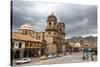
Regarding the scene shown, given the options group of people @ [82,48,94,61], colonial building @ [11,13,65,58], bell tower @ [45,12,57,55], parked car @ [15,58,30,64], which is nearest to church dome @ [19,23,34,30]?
colonial building @ [11,13,65,58]

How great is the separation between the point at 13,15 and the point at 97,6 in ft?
3.55

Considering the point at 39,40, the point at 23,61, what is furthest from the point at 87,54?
the point at 23,61

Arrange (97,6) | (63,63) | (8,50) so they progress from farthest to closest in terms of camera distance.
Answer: (97,6), (63,63), (8,50)

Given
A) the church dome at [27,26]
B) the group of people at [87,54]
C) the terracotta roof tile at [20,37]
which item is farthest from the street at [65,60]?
the church dome at [27,26]

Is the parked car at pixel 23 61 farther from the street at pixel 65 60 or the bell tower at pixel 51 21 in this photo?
the bell tower at pixel 51 21

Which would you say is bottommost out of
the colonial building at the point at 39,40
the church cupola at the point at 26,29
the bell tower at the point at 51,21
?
the colonial building at the point at 39,40

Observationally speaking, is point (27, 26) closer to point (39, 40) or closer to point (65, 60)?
point (39, 40)

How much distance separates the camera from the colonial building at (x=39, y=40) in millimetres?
2096

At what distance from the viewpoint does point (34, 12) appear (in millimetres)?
2172

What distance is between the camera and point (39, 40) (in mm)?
2189

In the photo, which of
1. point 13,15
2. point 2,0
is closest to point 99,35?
point 13,15

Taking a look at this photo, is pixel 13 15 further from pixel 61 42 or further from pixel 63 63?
pixel 63 63

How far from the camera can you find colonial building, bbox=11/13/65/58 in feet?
6.88

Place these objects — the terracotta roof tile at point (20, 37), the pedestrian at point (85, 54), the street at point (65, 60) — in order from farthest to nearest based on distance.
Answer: the pedestrian at point (85, 54) → the street at point (65, 60) → the terracotta roof tile at point (20, 37)
